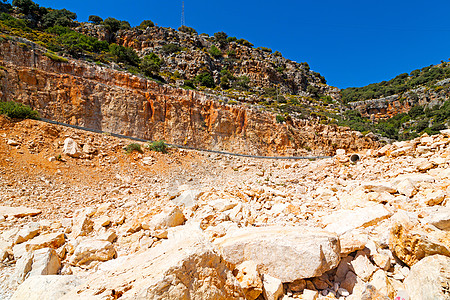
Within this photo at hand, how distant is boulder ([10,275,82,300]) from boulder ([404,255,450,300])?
13.5 ft

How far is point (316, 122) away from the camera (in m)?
26.8

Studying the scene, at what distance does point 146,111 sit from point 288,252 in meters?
17.6

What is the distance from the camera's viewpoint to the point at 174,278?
210 centimetres

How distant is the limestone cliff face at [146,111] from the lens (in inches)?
597

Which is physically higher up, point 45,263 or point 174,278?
point 174,278

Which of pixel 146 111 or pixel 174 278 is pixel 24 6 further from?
pixel 174 278

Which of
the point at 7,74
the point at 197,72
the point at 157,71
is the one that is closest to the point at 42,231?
the point at 7,74

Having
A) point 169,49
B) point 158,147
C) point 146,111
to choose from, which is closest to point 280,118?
point 146,111

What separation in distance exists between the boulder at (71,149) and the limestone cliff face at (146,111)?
16.8 feet

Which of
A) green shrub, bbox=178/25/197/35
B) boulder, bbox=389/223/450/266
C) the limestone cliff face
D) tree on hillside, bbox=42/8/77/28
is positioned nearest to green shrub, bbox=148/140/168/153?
the limestone cliff face

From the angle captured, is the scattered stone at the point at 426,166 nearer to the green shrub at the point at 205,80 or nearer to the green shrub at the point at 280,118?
the green shrub at the point at 280,118

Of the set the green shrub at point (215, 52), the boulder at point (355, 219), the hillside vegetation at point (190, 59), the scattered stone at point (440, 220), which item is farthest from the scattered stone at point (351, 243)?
the green shrub at point (215, 52)

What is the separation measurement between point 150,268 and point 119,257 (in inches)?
89.8

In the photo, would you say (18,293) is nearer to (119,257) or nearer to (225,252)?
(119,257)
